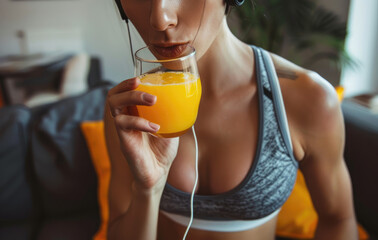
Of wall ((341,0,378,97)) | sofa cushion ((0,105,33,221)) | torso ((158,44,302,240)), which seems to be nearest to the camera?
wall ((341,0,378,97))

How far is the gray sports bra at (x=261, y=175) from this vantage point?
529 millimetres

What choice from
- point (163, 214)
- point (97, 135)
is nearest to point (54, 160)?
point (97, 135)

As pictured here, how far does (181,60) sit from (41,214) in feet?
3.78

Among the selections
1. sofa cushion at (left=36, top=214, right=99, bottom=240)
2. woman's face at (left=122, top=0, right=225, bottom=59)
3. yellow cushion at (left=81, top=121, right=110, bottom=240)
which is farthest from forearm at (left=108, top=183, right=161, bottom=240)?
yellow cushion at (left=81, top=121, right=110, bottom=240)

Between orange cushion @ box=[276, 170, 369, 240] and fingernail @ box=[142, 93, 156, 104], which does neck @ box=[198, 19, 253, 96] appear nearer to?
fingernail @ box=[142, 93, 156, 104]

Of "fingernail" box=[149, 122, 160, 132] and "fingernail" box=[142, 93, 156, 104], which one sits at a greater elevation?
"fingernail" box=[142, 93, 156, 104]

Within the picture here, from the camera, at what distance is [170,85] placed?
37 centimetres

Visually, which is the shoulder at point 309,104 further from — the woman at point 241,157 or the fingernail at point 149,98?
the fingernail at point 149,98

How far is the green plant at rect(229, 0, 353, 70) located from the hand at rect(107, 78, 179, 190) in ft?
0.52

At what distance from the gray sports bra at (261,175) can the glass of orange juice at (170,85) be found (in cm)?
18

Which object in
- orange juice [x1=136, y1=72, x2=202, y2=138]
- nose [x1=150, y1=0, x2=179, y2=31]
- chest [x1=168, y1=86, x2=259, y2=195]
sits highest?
nose [x1=150, y1=0, x2=179, y2=31]

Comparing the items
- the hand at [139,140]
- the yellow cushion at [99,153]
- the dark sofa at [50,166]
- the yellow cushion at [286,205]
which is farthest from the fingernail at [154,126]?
the yellow cushion at [99,153]

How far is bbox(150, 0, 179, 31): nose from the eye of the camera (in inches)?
12.8

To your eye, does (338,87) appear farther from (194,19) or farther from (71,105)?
(71,105)
